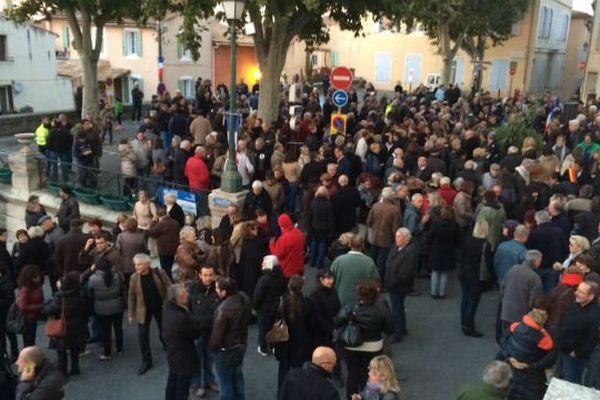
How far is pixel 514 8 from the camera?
3334 cm

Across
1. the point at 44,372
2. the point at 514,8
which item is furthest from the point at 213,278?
the point at 514,8

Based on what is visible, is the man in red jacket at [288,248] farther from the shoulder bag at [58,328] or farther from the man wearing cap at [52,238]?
the man wearing cap at [52,238]

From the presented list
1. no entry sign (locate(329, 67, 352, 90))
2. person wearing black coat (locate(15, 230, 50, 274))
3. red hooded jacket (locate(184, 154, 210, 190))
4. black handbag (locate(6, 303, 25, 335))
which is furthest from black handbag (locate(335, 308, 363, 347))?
no entry sign (locate(329, 67, 352, 90))

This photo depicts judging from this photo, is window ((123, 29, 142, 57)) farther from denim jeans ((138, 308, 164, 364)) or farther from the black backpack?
the black backpack

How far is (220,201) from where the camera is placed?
10.8 m

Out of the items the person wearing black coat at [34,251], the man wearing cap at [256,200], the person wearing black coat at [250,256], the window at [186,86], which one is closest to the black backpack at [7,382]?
the person wearing black coat at [34,251]

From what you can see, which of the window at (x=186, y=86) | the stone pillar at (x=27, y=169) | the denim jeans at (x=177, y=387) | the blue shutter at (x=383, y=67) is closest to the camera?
the denim jeans at (x=177, y=387)

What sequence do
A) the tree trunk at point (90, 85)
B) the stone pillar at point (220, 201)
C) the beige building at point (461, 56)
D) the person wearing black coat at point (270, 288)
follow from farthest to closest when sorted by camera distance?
the beige building at point (461, 56), the tree trunk at point (90, 85), the stone pillar at point (220, 201), the person wearing black coat at point (270, 288)

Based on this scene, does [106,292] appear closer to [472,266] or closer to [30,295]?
[30,295]

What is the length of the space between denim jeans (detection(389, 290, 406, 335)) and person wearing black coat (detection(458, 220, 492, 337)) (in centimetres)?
87

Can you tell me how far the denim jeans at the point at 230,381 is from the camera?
641 centimetres

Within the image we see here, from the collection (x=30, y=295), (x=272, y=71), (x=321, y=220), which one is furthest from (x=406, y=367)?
(x=272, y=71)

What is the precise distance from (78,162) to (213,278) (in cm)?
914

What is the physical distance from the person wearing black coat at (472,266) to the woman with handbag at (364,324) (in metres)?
2.17
